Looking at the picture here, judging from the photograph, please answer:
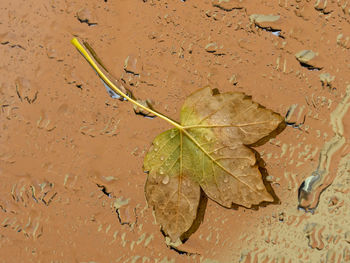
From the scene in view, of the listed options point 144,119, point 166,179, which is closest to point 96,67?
point 144,119

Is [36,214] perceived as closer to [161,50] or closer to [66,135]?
[66,135]

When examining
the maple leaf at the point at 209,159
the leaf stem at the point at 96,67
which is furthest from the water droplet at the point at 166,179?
the leaf stem at the point at 96,67

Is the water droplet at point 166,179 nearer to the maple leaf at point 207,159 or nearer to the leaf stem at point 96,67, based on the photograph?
the maple leaf at point 207,159

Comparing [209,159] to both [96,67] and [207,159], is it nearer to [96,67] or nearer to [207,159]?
[207,159]

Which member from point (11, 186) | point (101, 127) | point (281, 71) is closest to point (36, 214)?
point (11, 186)

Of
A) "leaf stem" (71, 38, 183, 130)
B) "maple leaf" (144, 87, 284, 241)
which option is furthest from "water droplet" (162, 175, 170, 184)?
"leaf stem" (71, 38, 183, 130)

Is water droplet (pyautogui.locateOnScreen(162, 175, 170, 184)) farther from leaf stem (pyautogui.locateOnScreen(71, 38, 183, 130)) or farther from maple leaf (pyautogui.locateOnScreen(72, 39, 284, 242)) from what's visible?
leaf stem (pyautogui.locateOnScreen(71, 38, 183, 130))
